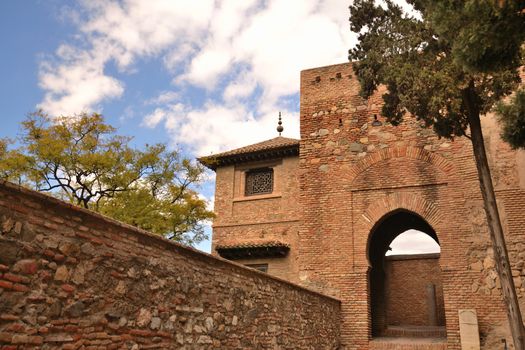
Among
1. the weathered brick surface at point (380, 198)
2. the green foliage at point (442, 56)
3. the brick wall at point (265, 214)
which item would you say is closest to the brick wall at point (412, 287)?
the brick wall at point (265, 214)

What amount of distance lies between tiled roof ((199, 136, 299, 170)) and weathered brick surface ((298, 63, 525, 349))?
2098 millimetres

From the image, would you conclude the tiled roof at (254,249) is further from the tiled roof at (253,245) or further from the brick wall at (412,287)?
the brick wall at (412,287)

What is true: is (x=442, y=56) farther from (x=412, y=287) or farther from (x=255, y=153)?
(x=412, y=287)

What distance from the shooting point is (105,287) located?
4250 mm

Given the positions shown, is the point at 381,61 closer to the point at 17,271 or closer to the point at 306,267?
the point at 306,267

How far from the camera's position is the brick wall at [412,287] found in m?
18.6

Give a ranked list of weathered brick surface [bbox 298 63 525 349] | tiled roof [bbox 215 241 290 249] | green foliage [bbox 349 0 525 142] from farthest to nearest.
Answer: tiled roof [bbox 215 241 290 249] < weathered brick surface [bbox 298 63 525 349] < green foliage [bbox 349 0 525 142]

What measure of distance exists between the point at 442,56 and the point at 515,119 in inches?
107

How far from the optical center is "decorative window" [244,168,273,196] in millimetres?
Answer: 15617

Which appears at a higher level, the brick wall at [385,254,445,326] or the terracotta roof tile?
the terracotta roof tile

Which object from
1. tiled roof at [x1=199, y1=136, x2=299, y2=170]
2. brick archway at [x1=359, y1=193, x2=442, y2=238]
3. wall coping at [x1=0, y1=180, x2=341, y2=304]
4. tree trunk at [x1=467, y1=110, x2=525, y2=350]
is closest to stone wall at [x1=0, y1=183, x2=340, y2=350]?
wall coping at [x1=0, y1=180, x2=341, y2=304]

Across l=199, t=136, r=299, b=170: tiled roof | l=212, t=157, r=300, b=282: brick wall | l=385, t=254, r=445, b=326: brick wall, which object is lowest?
l=385, t=254, r=445, b=326: brick wall

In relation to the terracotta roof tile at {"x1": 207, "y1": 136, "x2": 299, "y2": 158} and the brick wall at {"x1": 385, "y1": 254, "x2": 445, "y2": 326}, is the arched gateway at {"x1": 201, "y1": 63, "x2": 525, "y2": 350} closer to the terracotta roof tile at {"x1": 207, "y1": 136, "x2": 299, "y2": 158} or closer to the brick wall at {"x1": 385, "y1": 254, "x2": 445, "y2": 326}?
the terracotta roof tile at {"x1": 207, "y1": 136, "x2": 299, "y2": 158}

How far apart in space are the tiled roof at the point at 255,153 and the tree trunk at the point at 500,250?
7337 mm
